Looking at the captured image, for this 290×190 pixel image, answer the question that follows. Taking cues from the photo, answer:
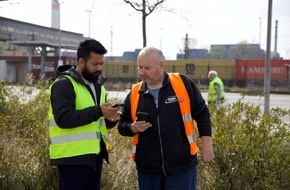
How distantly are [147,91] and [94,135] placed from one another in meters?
0.55

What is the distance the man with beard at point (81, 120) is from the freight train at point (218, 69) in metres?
29.9

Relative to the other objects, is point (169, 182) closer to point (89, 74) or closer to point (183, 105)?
point (183, 105)

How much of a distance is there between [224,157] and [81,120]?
5.83ft

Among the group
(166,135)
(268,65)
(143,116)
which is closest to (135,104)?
(143,116)

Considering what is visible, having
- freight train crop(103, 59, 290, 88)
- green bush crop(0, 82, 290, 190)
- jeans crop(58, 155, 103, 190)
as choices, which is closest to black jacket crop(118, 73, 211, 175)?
jeans crop(58, 155, 103, 190)

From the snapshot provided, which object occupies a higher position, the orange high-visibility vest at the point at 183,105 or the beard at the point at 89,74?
the beard at the point at 89,74

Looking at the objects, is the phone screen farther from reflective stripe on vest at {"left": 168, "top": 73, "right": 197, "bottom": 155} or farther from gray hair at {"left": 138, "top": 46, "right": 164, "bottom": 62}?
gray hair at {"left": 138, "top": 46, "right": 164, "bottom": 62}

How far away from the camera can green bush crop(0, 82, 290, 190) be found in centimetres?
422

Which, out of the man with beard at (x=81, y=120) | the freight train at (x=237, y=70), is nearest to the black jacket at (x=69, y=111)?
the man with beard at (x=81, y=120)

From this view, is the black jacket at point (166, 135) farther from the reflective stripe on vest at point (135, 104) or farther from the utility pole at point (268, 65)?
the utility pole at point (268, 65)

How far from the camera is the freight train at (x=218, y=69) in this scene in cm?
3538

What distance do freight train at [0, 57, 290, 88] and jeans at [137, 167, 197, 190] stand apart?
2982cm

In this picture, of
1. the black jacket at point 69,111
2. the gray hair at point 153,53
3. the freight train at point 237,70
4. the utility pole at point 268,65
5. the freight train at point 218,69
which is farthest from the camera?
the freight train at point 218,69

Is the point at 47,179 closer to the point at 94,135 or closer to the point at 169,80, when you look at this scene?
the point at 94,135
